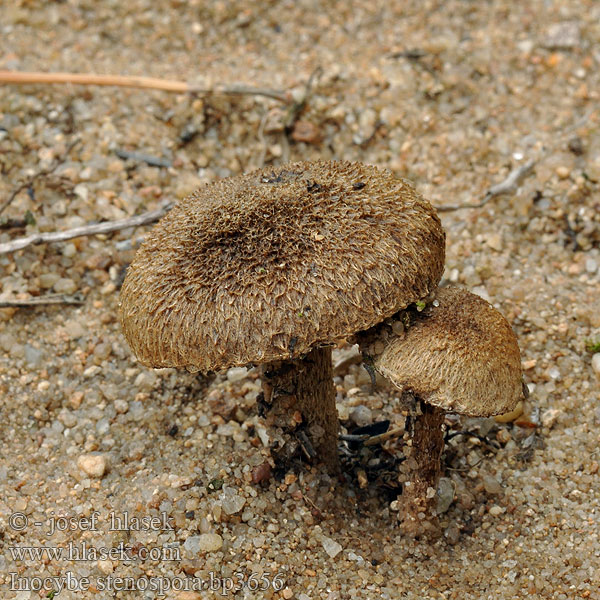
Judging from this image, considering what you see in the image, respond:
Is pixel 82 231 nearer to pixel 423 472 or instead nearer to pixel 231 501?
pixel 231 501

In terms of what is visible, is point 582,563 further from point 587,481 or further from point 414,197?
point 414,197

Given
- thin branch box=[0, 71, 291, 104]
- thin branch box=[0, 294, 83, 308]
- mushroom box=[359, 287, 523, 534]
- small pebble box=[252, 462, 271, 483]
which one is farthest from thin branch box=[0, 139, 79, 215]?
mushroom box=[359, 287, 523, 534]

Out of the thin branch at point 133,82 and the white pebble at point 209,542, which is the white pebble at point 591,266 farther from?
the white pebble at point 209,542

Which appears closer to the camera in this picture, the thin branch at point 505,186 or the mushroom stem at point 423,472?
the mushroom stem at point 423,472

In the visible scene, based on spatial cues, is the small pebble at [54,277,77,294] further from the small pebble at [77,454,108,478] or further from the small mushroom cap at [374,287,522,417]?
the small mushroom cap at [374,287,522,417]

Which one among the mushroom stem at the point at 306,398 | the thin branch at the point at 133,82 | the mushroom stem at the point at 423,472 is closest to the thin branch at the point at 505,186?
the thin branch at the point at 133,82

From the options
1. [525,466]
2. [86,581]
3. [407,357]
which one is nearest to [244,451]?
[86,581]
